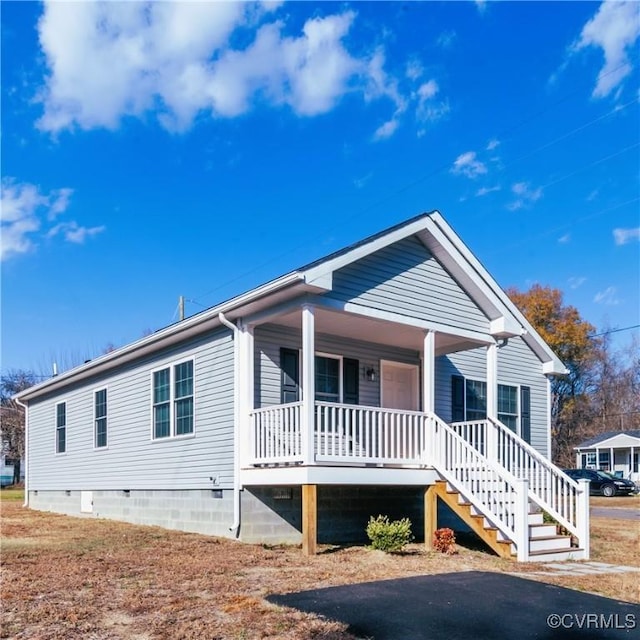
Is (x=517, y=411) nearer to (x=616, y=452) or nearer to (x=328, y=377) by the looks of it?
(x=328, y=377)

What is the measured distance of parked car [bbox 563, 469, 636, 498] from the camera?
33719 mm

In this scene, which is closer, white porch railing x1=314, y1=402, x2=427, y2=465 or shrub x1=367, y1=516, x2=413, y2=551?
shrub x1=367, y1=516, x2=413, y2=551

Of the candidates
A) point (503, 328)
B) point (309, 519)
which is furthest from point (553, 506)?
point (309, 519)

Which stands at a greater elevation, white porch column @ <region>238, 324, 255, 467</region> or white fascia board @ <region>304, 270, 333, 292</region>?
white fascia board @ <region>304, 270, 333, 292</region>

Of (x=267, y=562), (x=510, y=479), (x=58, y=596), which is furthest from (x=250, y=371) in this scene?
(x=58, y=596)

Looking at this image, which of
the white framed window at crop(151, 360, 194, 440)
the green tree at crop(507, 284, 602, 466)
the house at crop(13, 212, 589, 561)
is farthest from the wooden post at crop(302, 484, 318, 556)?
the green tree at crop(507, 284, 602, 466)

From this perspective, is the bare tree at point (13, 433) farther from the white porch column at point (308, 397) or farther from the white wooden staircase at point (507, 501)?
the white wooden staircase at point (507, 501)

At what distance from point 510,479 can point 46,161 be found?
1435 cm

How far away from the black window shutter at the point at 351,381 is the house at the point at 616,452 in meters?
32.2

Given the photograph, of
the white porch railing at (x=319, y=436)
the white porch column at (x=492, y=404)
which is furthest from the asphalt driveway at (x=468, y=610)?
the white porch column at (x=492, y=404)

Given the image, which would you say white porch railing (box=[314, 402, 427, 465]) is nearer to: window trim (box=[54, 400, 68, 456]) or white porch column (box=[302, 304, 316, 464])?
white porch column (box=[302, 304, 316, 464])

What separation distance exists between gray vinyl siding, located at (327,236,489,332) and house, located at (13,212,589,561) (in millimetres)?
28

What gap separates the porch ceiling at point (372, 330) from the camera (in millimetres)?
11609

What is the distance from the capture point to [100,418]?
1661 cm
